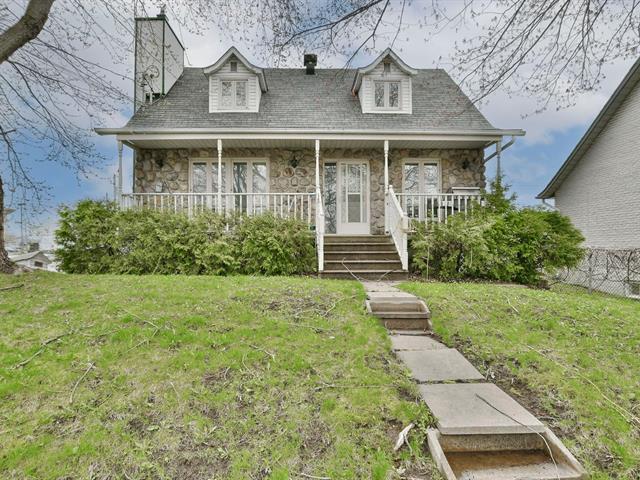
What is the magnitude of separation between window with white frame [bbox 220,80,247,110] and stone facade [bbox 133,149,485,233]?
141 centimetres

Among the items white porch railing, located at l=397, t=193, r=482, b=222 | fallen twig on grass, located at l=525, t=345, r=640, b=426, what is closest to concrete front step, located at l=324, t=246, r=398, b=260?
white porch railing, located at l=397, t=193, r=482, b=222

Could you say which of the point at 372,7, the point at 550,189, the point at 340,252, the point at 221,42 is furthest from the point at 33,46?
the point at 550,189

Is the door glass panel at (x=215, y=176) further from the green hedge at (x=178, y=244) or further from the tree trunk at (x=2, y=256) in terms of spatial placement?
the tree trunk at (x=2, y=256)

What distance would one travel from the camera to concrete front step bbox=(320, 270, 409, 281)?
7.51m

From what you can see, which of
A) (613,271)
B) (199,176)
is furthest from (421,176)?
(199,176)

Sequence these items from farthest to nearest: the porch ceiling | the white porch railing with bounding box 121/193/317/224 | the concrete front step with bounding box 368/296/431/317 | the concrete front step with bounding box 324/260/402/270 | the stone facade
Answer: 1. the stone facade
2. the porch ceiling
3. the white porch railing with bounding box 121/193/317/224
4. the concrete front step with bounding box 324/260/402/270
5. the concrete front step with bounding box 368/296/431/317

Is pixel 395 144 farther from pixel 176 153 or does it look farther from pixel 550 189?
pixel 550 189

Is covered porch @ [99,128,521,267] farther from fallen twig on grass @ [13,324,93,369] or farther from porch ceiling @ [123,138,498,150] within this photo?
fallen twig on grass @ [13,324,93,369]

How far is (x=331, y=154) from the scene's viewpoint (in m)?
10.9

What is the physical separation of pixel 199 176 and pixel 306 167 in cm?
328

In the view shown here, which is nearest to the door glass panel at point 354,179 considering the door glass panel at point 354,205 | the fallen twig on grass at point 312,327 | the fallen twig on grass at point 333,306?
the door glass panel at point 354,205

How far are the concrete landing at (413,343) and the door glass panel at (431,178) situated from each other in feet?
24.7

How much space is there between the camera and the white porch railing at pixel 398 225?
25.6 feet

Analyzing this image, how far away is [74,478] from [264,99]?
10814 millimetres
